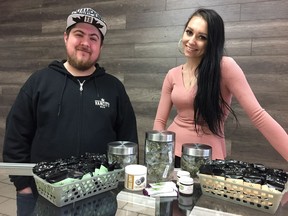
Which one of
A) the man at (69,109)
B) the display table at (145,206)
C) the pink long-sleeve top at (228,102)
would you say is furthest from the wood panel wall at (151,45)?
the display table at (145,206)

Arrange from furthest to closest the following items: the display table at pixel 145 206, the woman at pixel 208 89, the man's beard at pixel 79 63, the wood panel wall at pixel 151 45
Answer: the wood panel wall at pixel 151 45
the man's beard at pixel 79 63
the woman at pixel 208 89
the display table at pixel 145 206

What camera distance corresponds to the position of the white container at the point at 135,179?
804 mm

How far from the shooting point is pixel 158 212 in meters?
0.73

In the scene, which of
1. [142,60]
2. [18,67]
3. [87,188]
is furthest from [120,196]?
[18,67]

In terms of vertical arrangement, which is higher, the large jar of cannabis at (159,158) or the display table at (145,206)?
the large jar of cannabis at (159,158)

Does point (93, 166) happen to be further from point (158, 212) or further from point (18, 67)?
point (18, 67)

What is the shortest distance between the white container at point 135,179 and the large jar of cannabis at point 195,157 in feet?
0.56

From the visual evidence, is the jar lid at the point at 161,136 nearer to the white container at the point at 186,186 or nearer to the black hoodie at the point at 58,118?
the white container at the point at 186,186

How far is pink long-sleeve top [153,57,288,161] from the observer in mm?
1020

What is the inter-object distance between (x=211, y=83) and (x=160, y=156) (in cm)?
45

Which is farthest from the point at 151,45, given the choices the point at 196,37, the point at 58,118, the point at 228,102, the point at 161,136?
the point at 161,136

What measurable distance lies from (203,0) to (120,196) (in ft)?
5.76

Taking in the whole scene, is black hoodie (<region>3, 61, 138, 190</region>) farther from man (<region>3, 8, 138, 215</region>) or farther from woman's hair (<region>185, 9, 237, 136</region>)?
woman's hair (<region>185, 9, 237, 136</region>)

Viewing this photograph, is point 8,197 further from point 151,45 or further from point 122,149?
point 151,45
